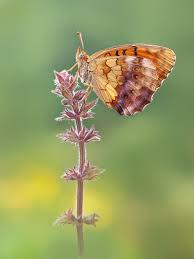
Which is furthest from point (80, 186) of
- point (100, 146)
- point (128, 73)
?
point (100, 146)

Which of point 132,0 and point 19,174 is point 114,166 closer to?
point 19,174

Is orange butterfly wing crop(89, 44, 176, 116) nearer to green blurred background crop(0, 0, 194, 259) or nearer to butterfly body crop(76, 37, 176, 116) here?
butterfly body crop(76, 37, 176, 116)

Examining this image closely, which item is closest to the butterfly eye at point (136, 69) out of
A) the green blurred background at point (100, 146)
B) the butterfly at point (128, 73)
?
the butterfly at point (128, 73)

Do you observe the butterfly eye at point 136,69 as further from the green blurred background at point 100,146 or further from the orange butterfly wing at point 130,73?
the green blurred background at point 100,146

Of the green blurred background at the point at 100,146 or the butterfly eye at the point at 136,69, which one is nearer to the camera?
the butterfly eye at the point at 136,69

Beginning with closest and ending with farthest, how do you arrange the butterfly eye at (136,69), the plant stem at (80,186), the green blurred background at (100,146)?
1. the plant stem at (80,186)
2. the butterfly eye at (136,69)
3. the green blurred background at (100,146)

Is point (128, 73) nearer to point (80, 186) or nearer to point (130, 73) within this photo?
point (130, 73)

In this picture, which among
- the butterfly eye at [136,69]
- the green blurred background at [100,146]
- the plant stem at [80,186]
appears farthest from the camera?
the green blurred background at [100,146]

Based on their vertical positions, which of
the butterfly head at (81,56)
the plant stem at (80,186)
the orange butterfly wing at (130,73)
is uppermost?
the butterfly head at (81,56)
